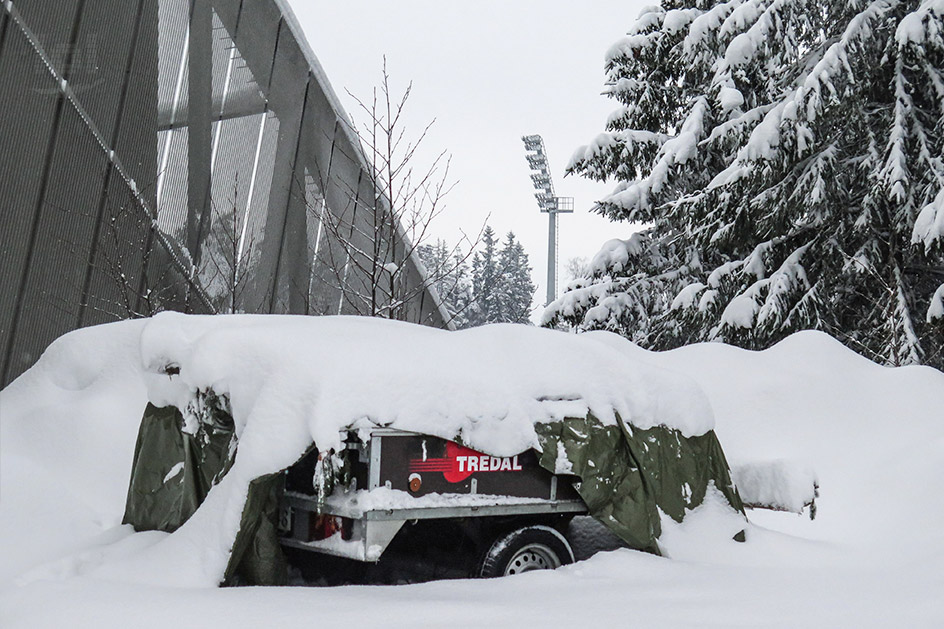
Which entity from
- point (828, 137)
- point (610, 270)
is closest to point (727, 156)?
point (828, 137)

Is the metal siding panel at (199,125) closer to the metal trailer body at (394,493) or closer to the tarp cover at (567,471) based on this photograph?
the tarp cover at (567,471)

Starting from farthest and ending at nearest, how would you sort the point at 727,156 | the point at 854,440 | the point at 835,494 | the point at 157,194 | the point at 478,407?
the point at 727,156 < the point at 157,194 < the point at 854,440 < the point at 835,494 < the point at 478,407

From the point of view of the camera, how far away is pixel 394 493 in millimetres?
5176

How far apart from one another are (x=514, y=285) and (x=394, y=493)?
2761 inches

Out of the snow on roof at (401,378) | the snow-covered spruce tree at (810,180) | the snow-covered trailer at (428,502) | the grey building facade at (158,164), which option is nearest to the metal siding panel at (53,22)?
the grey building facade at (158,164)

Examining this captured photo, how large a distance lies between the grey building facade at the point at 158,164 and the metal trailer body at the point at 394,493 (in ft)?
16.9

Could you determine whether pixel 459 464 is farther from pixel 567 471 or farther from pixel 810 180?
pixel 810 180

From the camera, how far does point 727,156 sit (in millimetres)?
17656

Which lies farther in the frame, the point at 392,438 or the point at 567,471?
the point at 567,471

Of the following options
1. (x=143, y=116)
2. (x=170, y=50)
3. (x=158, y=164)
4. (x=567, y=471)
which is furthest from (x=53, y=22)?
(x=567, y=471)

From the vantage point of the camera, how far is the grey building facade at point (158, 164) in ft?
30.9

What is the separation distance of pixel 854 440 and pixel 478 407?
5.59 meters

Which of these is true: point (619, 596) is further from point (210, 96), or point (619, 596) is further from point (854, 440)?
point (210, 96)

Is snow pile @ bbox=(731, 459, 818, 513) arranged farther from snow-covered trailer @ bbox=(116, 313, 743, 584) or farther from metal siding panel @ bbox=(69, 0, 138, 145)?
metal siding panel @ bbox=(69, 0, 138, 145)
